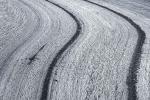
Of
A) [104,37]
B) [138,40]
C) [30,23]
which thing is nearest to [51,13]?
[30,23]

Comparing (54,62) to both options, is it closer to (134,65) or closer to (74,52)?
(74,52)

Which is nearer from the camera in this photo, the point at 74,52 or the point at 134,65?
the point at 134,65

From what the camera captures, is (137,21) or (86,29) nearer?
(86,29)

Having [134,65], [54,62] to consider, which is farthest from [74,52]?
[134,65]

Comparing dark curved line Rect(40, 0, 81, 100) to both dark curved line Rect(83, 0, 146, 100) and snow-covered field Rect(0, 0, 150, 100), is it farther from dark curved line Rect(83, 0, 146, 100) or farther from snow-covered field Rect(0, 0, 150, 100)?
dark curved line Rect(83, 0, 146, 100)

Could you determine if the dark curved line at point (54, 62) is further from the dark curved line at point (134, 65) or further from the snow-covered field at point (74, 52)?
the dark curved line at point (134, 65)

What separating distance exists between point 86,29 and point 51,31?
0.20 metres

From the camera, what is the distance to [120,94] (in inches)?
35.4

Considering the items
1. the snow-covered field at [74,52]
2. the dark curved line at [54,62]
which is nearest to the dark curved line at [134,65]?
the snow-covered field at [74,52]

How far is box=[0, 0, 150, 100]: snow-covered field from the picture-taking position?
3.02ft

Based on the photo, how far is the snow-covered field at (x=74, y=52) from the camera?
3.02 ft

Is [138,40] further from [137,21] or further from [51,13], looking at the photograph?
[51,13]

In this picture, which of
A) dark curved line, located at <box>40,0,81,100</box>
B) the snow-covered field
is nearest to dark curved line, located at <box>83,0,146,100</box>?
the snow-covered field

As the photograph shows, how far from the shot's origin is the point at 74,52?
119 centimetres
